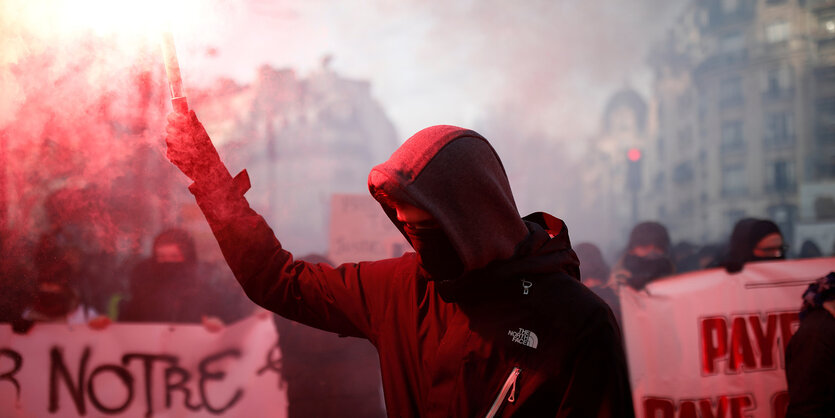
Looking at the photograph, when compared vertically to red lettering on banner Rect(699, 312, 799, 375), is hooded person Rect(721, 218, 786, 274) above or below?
above

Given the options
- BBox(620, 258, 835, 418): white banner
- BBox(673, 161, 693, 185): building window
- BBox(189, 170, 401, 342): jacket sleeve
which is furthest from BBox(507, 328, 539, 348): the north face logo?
BBox(673, 161, 693, 185): building window

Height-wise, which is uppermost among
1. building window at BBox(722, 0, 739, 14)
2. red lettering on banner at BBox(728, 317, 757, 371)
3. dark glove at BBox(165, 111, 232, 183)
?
building window at BBox(722, 0, 739, 14)

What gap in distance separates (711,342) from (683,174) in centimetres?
241

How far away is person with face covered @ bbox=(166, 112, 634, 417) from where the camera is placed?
1.50 meters

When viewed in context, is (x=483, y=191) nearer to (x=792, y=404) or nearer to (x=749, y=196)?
(x=792, y=404)

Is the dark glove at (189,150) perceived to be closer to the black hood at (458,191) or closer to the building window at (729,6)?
the black hood at (458,191)

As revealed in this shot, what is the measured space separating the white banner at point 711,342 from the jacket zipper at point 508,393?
267cm

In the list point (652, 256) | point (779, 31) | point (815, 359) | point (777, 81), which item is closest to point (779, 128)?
point (777, 81)

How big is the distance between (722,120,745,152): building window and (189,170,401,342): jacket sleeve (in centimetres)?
568

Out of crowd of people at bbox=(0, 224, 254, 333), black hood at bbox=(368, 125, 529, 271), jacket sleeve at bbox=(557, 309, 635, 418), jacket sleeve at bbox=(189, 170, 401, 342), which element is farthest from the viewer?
crowd of people at bbox=(0, 224, 254, 333)

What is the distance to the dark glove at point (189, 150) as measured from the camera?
66.9 inches

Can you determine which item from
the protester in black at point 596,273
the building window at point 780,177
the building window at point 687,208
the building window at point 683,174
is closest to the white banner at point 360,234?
the protester in black at point 596,273

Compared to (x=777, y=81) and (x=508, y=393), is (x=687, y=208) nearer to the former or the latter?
(x=777, y=81)

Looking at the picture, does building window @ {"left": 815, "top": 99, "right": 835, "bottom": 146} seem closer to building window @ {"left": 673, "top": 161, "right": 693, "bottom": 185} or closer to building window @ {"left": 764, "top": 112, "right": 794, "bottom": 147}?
building window @ {"left": 764, "top": 112, "right": 794, "bottom": 147}
